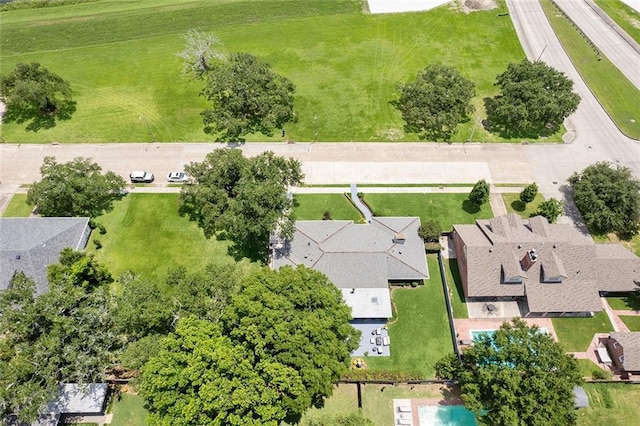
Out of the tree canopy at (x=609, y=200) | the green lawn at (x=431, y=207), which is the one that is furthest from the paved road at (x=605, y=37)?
the green lawn at (x=431, y=207)

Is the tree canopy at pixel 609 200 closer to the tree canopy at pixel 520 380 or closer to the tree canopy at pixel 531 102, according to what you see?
the tree canopy at pixel 531 102

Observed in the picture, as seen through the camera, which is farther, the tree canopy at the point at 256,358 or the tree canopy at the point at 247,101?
the tree canopy at the point at 247,101

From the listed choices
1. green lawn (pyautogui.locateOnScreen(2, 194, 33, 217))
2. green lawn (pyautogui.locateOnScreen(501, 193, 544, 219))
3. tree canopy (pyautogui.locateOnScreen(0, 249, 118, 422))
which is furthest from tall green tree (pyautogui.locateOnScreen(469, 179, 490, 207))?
green lawn (pyautogui.locateOnScreen(2, 194, 33, 217))

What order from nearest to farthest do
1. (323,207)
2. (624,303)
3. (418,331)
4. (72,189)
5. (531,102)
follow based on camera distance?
(418,331)
(624,303)
(72,189)
(323,207)
(531,102)

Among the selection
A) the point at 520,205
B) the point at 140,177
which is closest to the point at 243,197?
the point at 140,177

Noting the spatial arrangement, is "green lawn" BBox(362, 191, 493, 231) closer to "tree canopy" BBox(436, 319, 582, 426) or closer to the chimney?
the chimney

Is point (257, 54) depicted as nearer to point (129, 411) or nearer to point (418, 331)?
point (418, 331)

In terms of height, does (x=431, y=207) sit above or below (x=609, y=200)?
above
